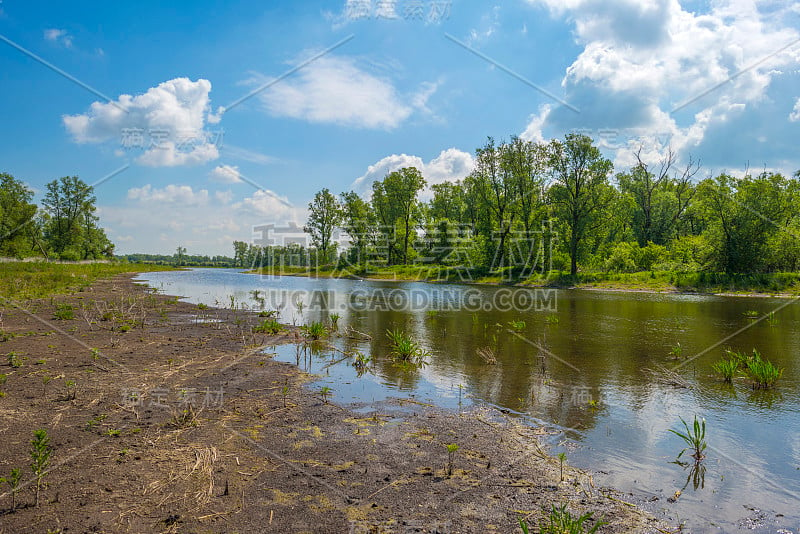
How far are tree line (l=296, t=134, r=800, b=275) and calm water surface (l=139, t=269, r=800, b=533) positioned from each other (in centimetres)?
2171

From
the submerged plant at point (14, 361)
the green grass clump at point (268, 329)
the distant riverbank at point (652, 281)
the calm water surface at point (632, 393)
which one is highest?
the distant riverbank at point (652, 281)

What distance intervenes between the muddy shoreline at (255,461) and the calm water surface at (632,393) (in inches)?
35.2

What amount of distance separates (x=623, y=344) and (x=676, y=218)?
60.3 m

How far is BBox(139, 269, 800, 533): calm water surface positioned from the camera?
221 inches

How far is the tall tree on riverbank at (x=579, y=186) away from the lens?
49000 mm

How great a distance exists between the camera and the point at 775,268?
38031mm

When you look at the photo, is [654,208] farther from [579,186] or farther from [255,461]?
[255,461]

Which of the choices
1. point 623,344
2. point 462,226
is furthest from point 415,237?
point 623,344

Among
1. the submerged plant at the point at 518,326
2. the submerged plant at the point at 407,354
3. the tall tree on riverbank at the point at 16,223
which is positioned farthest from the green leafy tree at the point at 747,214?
the tall tree on riverbank at the point at 16,223

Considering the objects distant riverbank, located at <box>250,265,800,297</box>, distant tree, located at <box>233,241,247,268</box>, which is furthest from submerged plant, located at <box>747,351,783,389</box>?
distant tree, located at <box>233,241,247,268</box>

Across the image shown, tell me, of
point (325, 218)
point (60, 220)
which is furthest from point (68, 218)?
point (325, 218)

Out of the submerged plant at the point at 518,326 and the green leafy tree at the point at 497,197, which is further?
the green leafy tree at the point at 497,197

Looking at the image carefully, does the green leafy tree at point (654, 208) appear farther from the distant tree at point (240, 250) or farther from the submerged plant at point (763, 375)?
the distant tree at point (240, 250)

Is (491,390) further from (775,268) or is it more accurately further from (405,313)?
(775,268)
